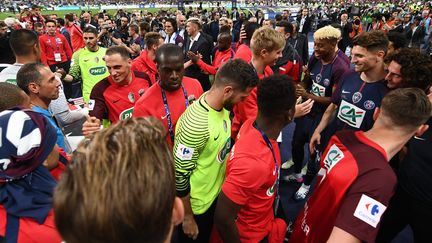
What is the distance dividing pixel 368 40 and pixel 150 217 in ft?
9.72

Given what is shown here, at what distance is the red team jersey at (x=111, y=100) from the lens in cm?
296

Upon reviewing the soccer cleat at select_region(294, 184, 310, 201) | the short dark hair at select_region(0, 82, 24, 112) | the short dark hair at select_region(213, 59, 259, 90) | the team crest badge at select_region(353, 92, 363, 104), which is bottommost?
the soccer cleat at select_region(294, 184, 310, 201)

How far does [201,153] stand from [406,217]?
1.94 metres

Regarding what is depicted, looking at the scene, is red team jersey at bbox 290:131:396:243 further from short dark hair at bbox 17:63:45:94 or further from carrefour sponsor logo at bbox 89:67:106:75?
carrefour sponsor logo at bbox 89:67:106:75

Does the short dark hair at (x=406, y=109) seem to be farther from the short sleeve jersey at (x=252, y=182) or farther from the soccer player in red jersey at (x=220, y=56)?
the soccer player in red jersey at (x=220, y=56)

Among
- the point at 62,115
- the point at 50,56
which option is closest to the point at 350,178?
the point at 62,115

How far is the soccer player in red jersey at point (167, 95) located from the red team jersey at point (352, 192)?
1353 millimetres

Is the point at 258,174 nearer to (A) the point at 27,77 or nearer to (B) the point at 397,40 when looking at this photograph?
(A) the point at 27,77

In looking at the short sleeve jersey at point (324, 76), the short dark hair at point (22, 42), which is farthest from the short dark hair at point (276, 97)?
the short dark hair at point (22, 42)

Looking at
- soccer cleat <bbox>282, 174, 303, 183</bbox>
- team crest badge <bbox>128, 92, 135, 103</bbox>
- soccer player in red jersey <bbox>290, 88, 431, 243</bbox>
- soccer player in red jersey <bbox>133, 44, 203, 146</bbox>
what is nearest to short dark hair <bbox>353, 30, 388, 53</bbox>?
soccer player in red jersey <bbox>290, 88, 431, 243</bbox>

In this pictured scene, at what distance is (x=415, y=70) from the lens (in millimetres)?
2488

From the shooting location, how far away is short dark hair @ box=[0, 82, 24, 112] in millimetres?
1805

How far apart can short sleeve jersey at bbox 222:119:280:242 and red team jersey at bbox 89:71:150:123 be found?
162cm

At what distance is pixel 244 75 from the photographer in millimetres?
2035
